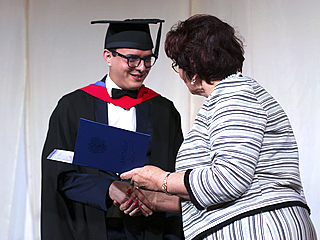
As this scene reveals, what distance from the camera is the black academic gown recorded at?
6.50 ft

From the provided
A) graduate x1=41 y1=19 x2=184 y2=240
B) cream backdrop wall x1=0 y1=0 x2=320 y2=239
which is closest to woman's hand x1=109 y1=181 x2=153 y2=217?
graduate x1=41 y1=19 x2=184 y2=240

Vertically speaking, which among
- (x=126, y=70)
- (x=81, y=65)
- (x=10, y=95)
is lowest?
(x=10, y=95)

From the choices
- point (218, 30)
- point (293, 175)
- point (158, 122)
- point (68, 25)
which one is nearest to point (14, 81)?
point (68, 25)

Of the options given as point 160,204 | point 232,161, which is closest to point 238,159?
point 232,161

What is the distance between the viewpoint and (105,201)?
1.88 m

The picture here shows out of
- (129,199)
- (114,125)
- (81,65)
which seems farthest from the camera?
(81,65)

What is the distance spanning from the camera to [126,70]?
2146 millimetres

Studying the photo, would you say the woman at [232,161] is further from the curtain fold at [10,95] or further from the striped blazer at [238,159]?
the curtain fold at [10,95]

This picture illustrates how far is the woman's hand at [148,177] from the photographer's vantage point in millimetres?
1532

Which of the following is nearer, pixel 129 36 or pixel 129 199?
pixel 129 199

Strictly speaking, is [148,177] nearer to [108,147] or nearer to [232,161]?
[108,147]

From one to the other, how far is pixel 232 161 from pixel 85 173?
0.96m

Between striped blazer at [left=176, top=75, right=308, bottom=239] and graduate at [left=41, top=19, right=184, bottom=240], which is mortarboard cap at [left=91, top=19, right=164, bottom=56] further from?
striped blazer at [left=176, top=75, right=308, bottom=239]

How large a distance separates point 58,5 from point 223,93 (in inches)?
105
